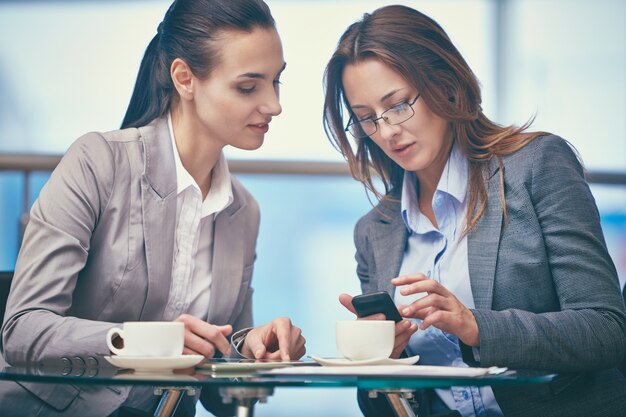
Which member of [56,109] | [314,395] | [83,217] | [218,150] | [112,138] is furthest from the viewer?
[56,109]

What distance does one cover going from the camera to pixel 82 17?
3803 millimetres

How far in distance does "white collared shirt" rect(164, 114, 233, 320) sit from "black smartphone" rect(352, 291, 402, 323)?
0.55 m

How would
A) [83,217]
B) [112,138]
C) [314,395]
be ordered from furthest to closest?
[314,395] < [112,138] < [83,217]

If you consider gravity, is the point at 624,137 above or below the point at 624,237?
above

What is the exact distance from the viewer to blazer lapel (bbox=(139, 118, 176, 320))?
1.91 metres

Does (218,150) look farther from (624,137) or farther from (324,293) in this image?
(624,137)

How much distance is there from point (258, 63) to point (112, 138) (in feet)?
1.34

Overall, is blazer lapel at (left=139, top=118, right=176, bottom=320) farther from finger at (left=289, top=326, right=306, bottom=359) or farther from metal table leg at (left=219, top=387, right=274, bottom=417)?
metal table leg at (left=219, top=387, right=274, bottom=417)

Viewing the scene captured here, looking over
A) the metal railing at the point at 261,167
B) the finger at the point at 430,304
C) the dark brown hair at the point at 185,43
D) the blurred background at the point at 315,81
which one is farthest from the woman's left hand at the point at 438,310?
the blurred background at the point at 315,81

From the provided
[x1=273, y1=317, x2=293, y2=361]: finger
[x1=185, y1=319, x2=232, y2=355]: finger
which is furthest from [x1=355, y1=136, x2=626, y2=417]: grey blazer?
[x1=185, y1=319, x2=232, y2=355]: finger

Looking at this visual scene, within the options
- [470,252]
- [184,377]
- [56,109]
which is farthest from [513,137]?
[56,109]

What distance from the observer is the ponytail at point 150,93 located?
2.13 metres

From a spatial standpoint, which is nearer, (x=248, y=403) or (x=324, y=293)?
(x=248, y=403)

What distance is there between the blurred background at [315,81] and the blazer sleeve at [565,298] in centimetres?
155
